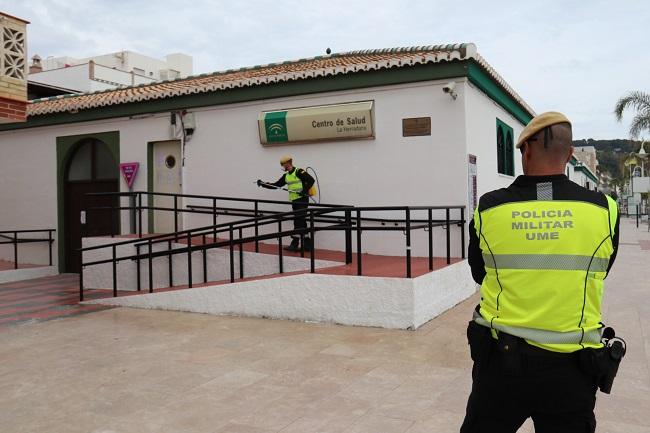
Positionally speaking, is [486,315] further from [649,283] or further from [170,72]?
[170,72]

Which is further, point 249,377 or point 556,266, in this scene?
point 249,377

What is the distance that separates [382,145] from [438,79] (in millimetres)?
1468

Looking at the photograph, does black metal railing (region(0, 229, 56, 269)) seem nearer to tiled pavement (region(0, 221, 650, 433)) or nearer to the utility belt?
tiled pavement (region(0, 221, 650, 433))

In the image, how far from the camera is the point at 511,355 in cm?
217

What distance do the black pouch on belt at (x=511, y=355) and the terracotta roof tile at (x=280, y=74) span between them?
7.67 metres

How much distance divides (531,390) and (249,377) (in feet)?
11.4

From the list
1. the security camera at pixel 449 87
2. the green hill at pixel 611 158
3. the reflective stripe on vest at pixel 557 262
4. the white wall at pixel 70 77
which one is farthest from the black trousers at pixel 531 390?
the green hill at pixel 611 158

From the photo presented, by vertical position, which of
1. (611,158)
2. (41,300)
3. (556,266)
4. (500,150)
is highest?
(611,158)

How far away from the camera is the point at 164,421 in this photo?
13.7 ft

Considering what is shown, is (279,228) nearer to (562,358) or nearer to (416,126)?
(416,126)

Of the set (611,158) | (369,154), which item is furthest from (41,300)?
(611,158)

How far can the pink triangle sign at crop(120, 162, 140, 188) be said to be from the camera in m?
12.7

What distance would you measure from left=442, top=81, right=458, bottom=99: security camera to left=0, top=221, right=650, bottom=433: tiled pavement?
376cm

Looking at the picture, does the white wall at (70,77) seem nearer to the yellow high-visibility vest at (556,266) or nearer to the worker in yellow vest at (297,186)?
the worker in yellow vest at (297,186)
